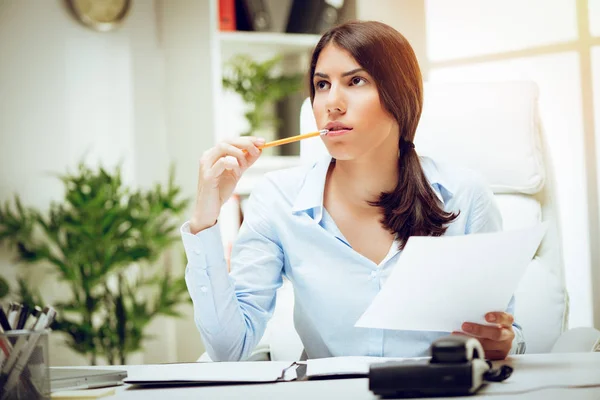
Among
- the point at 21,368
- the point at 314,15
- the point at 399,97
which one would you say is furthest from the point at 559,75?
the point at 21,368

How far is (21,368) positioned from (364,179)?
2.64 feet

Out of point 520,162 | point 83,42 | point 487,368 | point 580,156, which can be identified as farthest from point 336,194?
point 83,42

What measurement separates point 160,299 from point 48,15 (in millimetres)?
1185

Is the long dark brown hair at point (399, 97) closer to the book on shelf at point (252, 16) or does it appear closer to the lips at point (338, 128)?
the lips at point (338, 128)

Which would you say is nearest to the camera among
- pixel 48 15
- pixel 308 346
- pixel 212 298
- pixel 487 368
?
pixel 487 368

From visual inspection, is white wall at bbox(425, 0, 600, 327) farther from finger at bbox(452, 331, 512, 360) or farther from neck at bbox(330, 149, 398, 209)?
finger at bbox(452, 331, 512, 360)

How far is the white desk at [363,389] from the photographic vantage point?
0.80 m

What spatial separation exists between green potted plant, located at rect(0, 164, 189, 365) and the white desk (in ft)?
5.39

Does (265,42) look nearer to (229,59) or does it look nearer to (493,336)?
(229,59)

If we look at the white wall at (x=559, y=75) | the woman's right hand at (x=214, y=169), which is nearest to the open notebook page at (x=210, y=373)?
the woman's right hand at (x=214, y=169)

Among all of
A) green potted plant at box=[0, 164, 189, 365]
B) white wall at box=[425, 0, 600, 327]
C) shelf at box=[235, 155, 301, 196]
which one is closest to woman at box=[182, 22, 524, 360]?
white wall at box=[425, 0, 600, 327]

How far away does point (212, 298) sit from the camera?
1222mm

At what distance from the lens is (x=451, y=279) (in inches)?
37.3

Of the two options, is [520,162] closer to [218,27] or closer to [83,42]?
[218,27]
